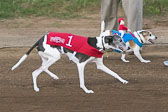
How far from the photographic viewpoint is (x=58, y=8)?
16672 millimetres

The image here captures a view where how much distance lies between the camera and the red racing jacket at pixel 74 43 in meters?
8.59

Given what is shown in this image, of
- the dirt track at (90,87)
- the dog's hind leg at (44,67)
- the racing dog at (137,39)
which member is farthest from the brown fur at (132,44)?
the dog's hind leg at (44,67)

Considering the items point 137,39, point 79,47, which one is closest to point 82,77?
point 79,47

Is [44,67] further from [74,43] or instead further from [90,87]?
[90,87]

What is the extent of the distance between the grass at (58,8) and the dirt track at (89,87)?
13.7ft

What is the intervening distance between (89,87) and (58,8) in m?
7.85

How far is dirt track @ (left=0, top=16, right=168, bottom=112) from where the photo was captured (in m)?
8.09

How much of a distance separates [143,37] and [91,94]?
8.73 feet

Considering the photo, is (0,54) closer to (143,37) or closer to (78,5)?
(143,37)

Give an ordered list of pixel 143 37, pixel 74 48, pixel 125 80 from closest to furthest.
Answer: pixel 74 48 → pixel 125 80 → pixel 143 37

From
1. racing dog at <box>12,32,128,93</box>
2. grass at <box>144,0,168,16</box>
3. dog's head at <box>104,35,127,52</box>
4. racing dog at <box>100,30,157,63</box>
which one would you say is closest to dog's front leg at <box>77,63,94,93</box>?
racing dog at <box>12,32,128,93</box>

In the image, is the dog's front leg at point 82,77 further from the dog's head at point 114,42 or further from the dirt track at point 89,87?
the dog's head at point 114,42

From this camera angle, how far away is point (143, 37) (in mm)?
10961

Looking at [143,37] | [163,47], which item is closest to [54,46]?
[143,37]
